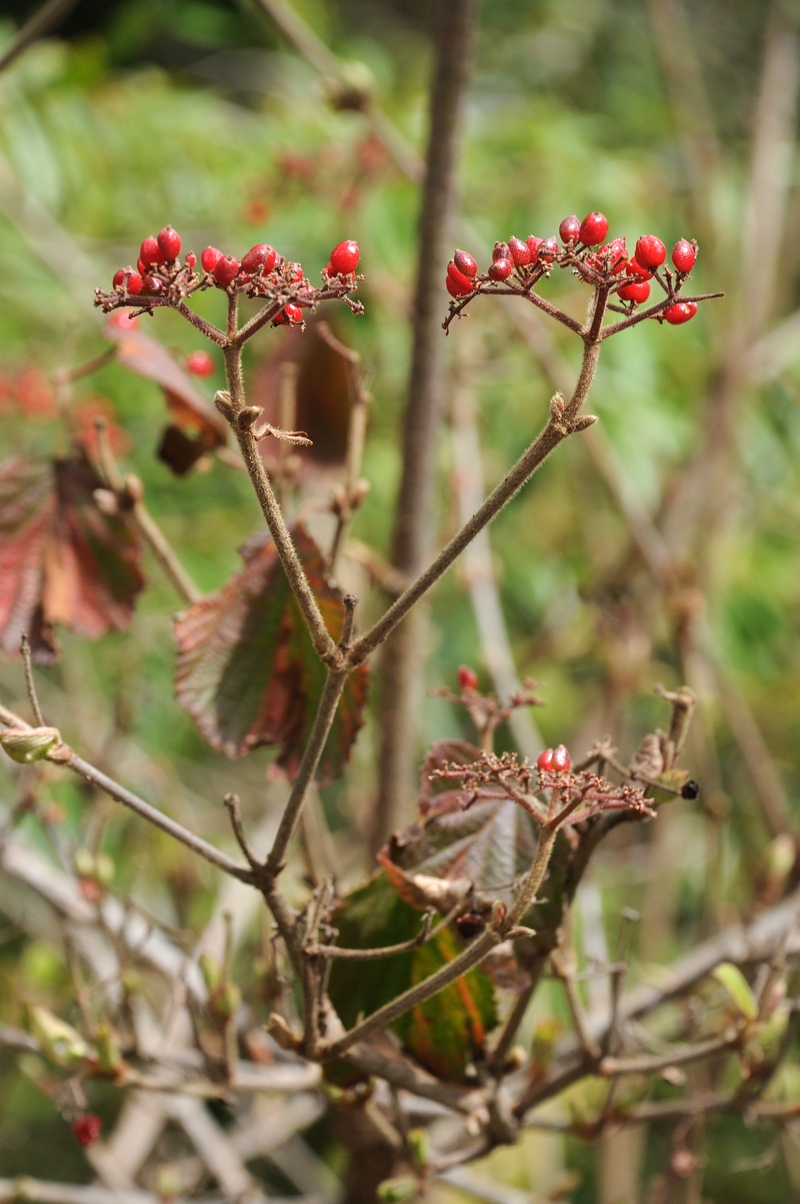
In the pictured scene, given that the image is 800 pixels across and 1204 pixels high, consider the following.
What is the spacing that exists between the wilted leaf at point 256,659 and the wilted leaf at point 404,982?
6 centimetres

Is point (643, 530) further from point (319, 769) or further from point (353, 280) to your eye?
point (353, 280)

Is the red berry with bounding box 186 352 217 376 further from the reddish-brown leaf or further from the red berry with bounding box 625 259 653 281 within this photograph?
the red berry with bounding box 625 259 653 281

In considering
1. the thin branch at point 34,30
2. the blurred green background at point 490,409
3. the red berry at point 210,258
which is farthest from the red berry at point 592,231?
the blurred green background at point 490,409

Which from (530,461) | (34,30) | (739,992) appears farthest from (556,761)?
(34,30)

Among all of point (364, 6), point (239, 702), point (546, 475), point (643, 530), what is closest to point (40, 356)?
point (546, 475)

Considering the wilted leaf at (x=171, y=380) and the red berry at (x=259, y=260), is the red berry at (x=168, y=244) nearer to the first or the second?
the red berry at (x=259, y=260)

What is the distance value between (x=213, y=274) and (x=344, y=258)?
0.04m

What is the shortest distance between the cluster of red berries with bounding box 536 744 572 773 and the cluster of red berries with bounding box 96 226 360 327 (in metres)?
0.16

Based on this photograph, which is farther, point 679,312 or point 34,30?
point 34,30

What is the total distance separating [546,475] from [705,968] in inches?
52.8

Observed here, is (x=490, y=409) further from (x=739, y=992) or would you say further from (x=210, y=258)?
(x=210, y=258)

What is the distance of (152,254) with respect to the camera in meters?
0.30

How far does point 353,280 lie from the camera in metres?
0.31

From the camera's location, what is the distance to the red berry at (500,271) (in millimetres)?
297
